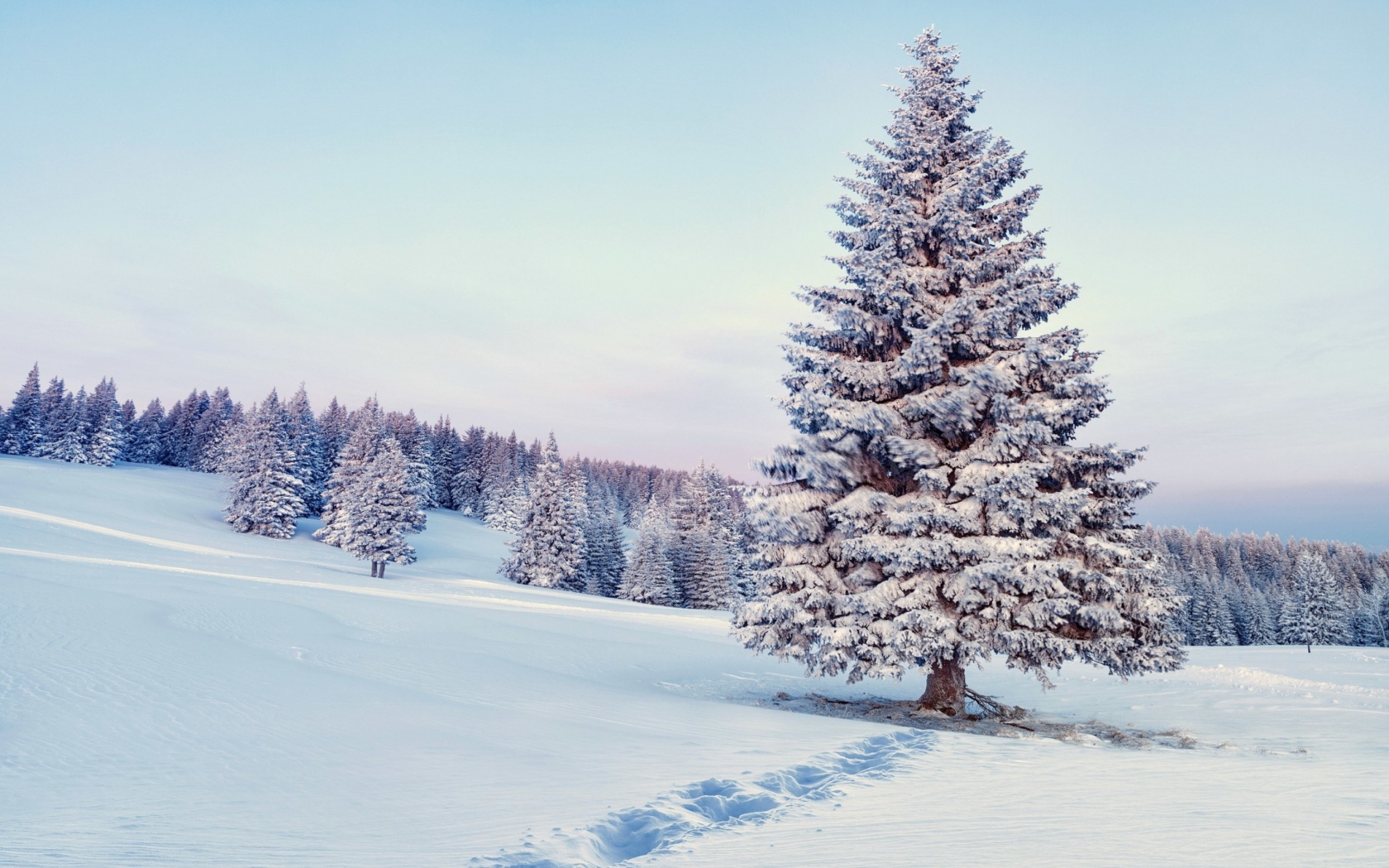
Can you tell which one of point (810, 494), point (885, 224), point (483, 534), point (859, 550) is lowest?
point (483, 534)

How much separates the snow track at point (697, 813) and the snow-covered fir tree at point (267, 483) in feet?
182

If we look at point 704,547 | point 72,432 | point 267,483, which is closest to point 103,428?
point 72,432

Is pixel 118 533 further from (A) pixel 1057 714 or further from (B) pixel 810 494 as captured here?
(A) pixel 1057 714

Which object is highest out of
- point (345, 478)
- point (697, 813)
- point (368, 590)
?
point (345, 478)

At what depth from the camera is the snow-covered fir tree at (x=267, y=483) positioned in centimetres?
5144

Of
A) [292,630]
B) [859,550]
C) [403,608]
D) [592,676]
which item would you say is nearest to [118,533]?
[403,608]

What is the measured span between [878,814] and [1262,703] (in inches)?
529

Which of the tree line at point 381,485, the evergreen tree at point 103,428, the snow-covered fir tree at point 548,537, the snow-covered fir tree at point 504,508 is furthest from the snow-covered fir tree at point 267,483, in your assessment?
the evergreen tree at point 103,428

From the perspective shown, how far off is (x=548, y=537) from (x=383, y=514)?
424 inches

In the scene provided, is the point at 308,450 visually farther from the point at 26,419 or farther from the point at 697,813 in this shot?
the point at 697,813

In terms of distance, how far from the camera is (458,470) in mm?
94438

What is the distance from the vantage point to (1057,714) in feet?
41.1

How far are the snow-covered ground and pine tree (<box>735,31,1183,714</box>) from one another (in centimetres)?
164

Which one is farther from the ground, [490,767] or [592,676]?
[490,767]
